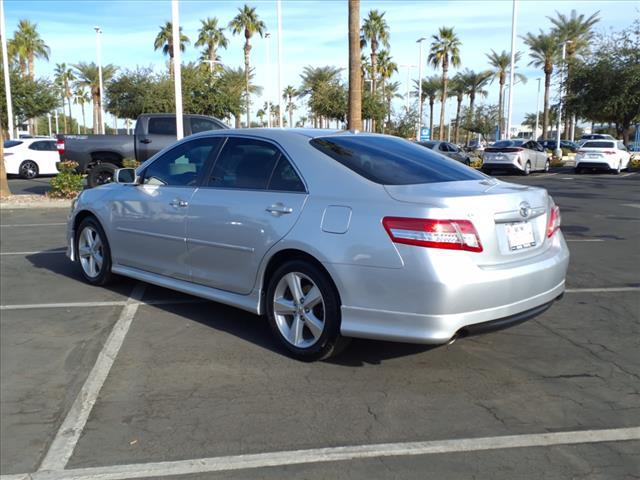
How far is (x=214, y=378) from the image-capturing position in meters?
4.25

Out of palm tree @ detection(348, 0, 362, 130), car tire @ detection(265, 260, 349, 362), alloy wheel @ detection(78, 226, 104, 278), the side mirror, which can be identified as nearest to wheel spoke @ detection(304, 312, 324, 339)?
car tire @ detection(265, 260, 349, 362)

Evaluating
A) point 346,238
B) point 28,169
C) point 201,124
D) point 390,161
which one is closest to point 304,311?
point 346,238

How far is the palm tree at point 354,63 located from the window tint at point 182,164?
11.1 m

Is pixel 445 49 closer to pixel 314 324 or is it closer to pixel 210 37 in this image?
pixel 210 37

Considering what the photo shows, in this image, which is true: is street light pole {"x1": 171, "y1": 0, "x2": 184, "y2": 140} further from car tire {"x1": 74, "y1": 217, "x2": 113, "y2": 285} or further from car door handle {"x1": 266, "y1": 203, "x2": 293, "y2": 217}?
car door handle {"x1": 266, "y1": 203, "x2": 293, "y2": 217}

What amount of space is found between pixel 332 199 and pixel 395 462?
1.83m

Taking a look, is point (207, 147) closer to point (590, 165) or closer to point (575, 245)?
point (575, 245)

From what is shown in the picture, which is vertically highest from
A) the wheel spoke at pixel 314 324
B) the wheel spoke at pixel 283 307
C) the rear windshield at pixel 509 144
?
the rear windshield at pixel 509 144

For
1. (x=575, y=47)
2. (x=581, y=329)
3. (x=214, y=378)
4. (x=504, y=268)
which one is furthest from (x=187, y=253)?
(x=575, y=47)

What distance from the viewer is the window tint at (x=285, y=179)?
4586 millimetres

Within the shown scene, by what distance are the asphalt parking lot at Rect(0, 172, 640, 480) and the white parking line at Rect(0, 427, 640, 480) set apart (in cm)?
1

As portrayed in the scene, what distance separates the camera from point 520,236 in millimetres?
4207

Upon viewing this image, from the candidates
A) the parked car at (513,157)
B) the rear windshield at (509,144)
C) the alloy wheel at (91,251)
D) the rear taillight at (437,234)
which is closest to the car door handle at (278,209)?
the rear taillight at (437,234)

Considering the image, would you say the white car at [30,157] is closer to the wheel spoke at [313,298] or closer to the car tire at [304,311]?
the car tire at [304,311]
